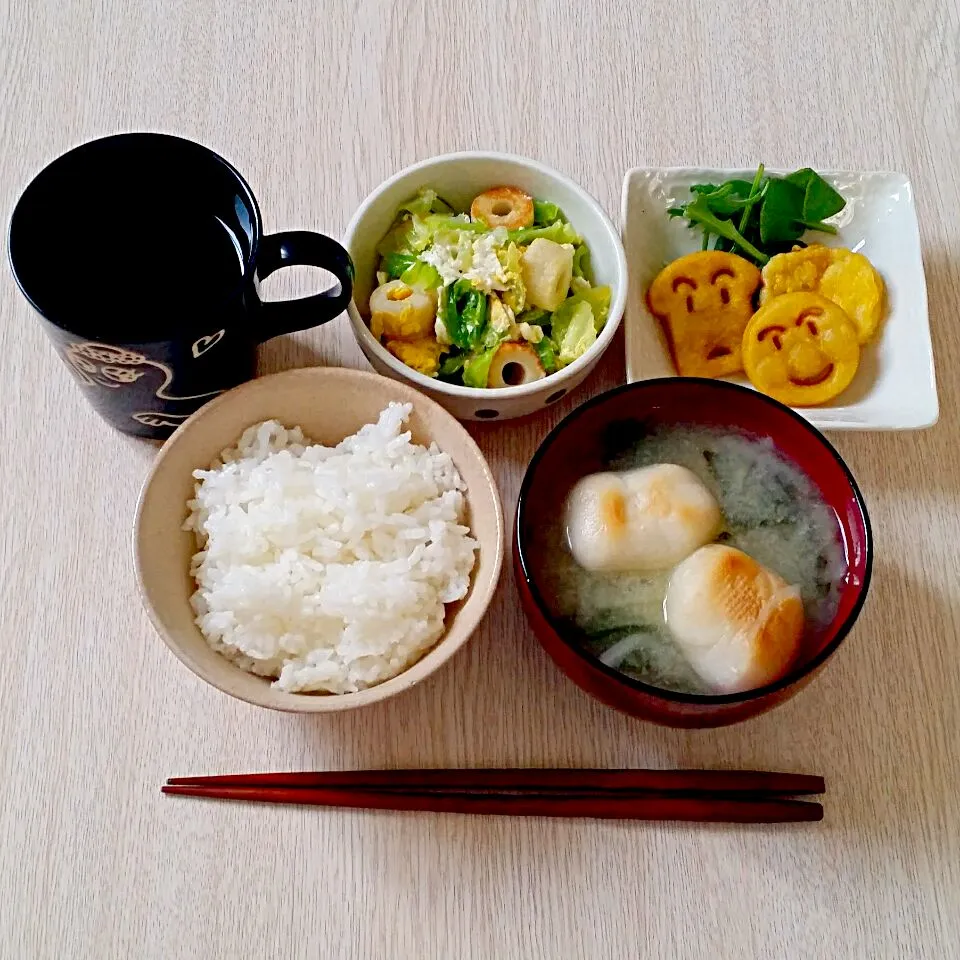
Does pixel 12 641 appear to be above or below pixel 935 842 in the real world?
above

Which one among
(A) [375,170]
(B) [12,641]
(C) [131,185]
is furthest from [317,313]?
(B) [12,641]

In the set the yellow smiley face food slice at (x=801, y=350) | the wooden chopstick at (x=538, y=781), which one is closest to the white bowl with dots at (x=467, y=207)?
the yellow smiley face food slice at (x=801, y=350)

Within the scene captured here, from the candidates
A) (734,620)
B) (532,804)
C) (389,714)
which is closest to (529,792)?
(532,804)

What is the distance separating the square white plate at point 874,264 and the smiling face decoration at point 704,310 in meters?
0.02

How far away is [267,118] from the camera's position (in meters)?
1.30

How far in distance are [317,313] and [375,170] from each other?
1.15ft

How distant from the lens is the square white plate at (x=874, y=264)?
1.13 meters

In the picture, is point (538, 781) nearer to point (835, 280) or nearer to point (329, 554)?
point (329, 554)

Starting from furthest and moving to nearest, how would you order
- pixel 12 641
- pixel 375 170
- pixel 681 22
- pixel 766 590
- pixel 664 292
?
pixel 681 22, pixel 375 170, pixel 664 292, pixel 12 641, pixel 766 590

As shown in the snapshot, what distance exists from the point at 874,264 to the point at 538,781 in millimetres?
740

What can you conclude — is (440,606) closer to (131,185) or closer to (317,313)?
(317,313)

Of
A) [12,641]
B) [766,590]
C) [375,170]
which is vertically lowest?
[12,641]

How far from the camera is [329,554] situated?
0.99m

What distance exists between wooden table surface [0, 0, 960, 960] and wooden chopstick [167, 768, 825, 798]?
22 millimetres
